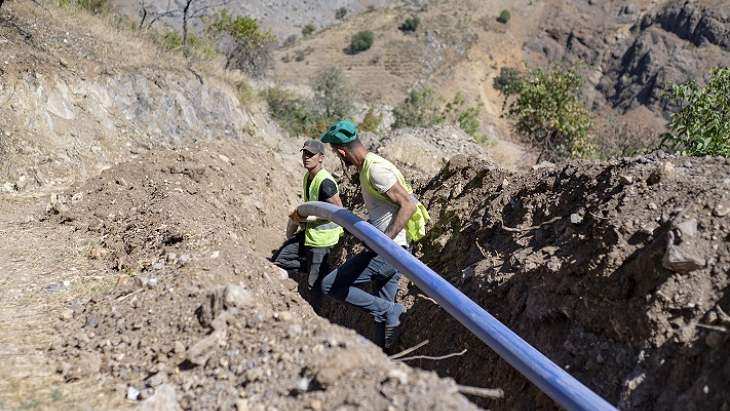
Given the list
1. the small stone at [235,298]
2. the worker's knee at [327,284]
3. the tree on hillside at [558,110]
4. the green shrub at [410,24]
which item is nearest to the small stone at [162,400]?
the small stone at [235,298]

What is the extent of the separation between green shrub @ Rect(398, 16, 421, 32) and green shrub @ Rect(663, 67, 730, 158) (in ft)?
141

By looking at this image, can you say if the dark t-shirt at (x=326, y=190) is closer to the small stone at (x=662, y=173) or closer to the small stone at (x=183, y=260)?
the small stone at (x=183, y=260)

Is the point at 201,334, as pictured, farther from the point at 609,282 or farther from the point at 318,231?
the point at 609,282

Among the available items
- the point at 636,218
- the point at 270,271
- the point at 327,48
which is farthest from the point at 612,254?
the point at 327,48

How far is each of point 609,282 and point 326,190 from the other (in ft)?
8.61

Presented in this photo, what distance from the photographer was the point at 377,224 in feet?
15.5

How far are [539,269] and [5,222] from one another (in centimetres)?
612

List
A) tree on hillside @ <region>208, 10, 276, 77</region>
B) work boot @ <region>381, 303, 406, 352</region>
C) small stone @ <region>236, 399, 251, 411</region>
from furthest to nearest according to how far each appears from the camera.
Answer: tree on hillside @ <region>208, 10, 276, 77</region> → work boot @ <region>381, 303, 406, 352</region> → small stone @ <region>236, 399, 251, 411</region>

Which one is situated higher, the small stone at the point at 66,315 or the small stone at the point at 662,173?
the small stone at the point at 662,173

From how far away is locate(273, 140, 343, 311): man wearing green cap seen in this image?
18.5 feet

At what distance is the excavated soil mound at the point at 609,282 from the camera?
3393 mm

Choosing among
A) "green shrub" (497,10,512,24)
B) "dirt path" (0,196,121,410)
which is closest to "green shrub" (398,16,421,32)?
"green shrub" (497,10,512,24)

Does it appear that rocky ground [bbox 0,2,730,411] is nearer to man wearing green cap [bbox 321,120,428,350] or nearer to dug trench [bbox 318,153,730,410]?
dug trench [bbox 318,153,730,410]

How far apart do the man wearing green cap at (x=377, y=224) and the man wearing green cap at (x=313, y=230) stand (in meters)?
0.70
